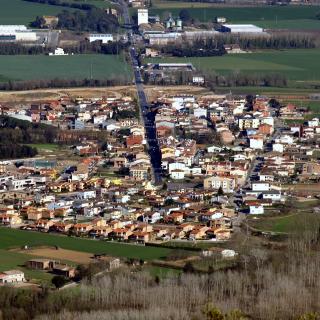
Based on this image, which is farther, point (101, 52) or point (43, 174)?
point (101, 52)

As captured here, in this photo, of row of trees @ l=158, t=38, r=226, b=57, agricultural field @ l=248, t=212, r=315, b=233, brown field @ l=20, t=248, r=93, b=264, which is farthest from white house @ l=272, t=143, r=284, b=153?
Result: row of trees @ l=158, t=38, r=226, b=57

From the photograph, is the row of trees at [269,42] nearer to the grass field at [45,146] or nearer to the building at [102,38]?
the building at [102,38]

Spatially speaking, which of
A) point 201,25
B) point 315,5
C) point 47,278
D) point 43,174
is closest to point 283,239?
point 47,278

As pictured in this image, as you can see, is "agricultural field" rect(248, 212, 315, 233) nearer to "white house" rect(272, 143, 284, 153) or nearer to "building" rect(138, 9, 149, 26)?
"white house" rect(272, 143, 284, 153)

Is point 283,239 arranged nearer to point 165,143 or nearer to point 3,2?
point 165,143

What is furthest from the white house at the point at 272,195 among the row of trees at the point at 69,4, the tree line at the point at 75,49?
the row of trees at the point at 69,4

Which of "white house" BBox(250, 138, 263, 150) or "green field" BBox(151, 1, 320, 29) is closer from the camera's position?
"white house" BBox(250, 138, 263, 150)
